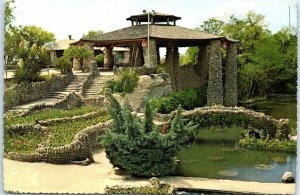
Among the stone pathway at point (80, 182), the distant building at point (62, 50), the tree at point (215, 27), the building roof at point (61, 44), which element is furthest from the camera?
the tree at point (215, 27)

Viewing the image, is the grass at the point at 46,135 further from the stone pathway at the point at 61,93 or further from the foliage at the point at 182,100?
the foliage at the point at 182,100

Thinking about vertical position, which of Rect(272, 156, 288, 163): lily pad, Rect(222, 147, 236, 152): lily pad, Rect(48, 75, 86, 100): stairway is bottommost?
Rect(272, 156, 288, 163): lily pad

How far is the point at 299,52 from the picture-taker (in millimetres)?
7992

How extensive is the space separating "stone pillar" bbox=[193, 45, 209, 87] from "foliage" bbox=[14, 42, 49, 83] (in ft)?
11.1

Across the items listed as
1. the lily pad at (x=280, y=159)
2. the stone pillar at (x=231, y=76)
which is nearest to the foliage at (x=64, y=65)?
the stone pillar at (x=231, y=76)

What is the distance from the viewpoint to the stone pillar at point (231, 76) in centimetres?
1280

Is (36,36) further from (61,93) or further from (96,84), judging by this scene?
(96,84)

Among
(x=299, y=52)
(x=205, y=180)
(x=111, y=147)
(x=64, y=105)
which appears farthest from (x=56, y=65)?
(x=299, y=52)

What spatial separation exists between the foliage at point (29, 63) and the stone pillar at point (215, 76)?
3680 mm

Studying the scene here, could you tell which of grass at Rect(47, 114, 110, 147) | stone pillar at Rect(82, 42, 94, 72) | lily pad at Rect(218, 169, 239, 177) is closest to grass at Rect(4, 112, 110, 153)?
grass at Rect(47, 114, 110, 147)

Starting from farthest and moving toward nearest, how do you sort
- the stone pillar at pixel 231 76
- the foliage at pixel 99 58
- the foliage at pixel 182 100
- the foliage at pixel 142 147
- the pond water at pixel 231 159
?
the stone pillar at pixel 231 76 < the foliage at pixel 99 58 < the foliage at pixel 182 100 < the pond water at pixel 231 159 < the foliage at pixel 142 147

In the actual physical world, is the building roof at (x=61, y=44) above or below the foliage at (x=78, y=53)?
above

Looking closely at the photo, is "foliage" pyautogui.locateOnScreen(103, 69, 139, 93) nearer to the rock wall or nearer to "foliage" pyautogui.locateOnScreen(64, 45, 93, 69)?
the rock wall

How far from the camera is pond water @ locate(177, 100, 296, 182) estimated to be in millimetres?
9086
